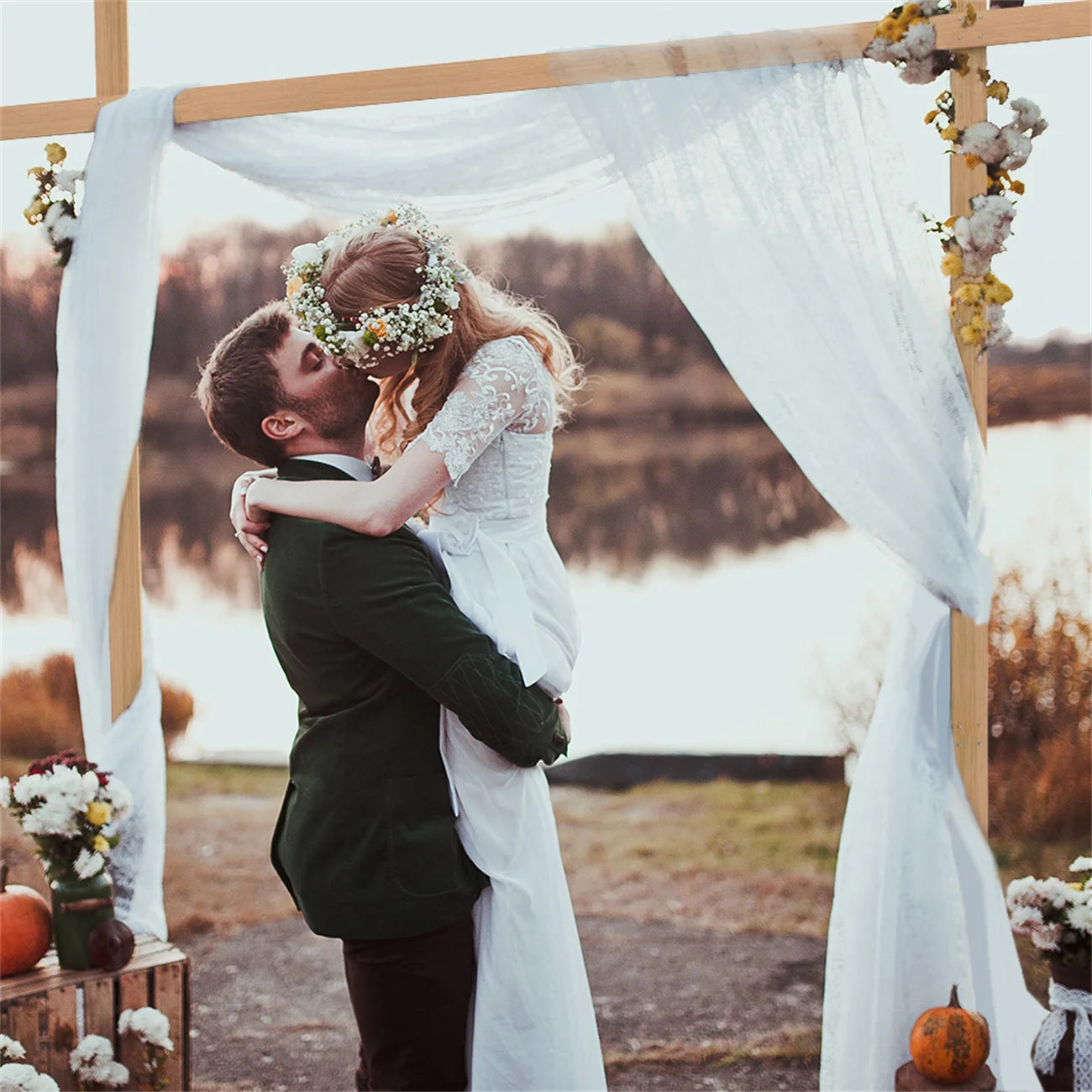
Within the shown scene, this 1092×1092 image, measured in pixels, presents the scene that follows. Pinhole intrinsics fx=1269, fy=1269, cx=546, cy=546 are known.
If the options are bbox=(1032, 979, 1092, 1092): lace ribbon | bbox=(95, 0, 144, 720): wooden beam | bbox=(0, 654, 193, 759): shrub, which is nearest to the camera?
bbox=(1032, 979, 1092, 1092): lace ribbon

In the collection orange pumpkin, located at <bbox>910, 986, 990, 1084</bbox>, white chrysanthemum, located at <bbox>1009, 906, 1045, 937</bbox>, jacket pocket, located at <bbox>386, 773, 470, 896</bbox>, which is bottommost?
orange pumpkin, located at <bbox>910, 986, 990, 1084</bbox>

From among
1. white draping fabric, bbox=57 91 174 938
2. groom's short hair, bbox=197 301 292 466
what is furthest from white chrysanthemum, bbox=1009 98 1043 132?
white draping fabric, bbox=57 91 174 938

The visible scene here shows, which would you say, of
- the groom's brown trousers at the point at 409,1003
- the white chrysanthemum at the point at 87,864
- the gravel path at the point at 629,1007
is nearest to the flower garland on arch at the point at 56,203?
the white chrysanthemum at the point at 87,864

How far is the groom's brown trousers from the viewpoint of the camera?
199 centimetres

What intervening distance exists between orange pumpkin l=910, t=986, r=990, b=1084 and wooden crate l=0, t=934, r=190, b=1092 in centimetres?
148

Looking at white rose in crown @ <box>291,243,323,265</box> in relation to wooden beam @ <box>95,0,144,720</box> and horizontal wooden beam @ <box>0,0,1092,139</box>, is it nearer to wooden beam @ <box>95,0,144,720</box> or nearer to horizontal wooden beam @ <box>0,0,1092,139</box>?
horizontal wooden beam @ <box>0,0,1092,139</box>

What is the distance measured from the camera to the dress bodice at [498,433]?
77.2 inches

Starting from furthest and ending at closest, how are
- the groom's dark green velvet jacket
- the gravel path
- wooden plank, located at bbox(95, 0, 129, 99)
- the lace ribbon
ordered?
the gravel path < wooden plank, located at bbox(95, 0, 129, 99) < the lace ribbon < the groom's dark green velvet jacket

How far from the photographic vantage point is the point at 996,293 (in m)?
2.30

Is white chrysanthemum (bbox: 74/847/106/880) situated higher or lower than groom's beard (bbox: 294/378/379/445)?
lower

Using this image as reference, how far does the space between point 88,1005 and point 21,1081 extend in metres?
0.22

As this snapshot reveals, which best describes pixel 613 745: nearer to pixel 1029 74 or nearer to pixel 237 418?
pixel 1029 74

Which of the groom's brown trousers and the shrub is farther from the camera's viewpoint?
the shrub

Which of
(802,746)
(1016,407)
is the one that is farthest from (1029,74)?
(802,746)
